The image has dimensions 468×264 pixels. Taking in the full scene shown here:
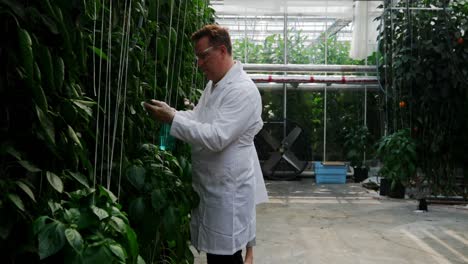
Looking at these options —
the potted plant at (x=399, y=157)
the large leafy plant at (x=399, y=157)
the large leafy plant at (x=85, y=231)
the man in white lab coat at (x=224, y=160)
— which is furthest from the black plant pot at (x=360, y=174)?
the large leafy plant at (x=85, y=231)

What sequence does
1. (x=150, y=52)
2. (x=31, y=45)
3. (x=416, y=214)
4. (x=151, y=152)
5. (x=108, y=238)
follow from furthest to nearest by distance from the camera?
(x=416, y=214) < (x=150, y=52) < (x=151, y=152) < (x=108, y=238) < (x=31, y=45)

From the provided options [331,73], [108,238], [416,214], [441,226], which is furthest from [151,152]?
[331,73]

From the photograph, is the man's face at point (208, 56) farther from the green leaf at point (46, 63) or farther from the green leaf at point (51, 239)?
the green leaf at point (51, 239)

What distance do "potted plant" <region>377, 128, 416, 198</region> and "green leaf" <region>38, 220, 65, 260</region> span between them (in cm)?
622

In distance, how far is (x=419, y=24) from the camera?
295 inches

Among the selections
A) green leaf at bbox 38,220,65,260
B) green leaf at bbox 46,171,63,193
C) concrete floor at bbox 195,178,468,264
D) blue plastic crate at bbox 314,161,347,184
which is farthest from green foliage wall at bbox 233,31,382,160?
green leaf at bbox 38,220,65,260

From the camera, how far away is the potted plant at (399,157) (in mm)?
7052

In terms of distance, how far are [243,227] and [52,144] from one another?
120cm

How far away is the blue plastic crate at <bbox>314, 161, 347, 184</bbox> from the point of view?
9.55m

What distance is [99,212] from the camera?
1409 mm

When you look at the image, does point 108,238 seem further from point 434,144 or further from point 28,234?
point 434,144

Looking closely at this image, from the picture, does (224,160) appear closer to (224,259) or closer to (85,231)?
(224,259)

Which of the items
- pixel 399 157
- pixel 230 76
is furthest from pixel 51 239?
pixel 399 157

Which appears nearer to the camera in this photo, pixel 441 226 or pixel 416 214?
pixel 441 226
